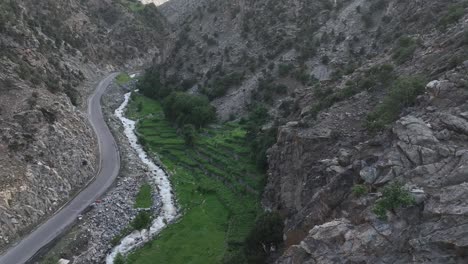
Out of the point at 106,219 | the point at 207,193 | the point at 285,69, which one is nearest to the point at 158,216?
the point at 106,219

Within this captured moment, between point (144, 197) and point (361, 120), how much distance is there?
32237 mm

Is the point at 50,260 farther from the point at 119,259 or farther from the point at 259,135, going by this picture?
the point at 259,135

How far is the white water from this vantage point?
172 feet

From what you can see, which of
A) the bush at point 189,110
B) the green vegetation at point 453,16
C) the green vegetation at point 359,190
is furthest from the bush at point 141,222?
the green vegetation at point 453,16

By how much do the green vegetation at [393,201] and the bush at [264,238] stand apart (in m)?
16.4

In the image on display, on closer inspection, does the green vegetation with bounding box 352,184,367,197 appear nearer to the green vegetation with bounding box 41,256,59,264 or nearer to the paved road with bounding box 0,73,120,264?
the green vegetation with bounding box 41,256,59,264

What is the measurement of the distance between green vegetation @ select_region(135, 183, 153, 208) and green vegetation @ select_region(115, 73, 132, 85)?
7010 cm

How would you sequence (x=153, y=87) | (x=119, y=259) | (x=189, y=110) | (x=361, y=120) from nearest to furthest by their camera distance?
Answer: (x=361, y=120)
(x=119, y=259)
(x=189, y=110)
(x=153, y=87)

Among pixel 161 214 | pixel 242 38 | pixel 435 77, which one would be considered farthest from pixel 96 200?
pixel 242 38

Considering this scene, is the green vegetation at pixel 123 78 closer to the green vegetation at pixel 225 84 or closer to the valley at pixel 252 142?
the valley at pixel 252 142

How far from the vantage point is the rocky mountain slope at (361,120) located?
26453 millimetres


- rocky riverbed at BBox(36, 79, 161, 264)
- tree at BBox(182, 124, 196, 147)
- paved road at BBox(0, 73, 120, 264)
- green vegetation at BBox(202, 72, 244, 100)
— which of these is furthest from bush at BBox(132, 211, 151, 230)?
Answer: green vegetation at BBox(202, 72, 244, 100)

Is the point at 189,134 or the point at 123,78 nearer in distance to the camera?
the point at 189,134

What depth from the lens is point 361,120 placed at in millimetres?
45781
